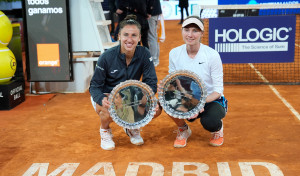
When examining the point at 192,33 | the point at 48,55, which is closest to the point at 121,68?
the point at 192,33

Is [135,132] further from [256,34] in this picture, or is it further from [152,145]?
[256,34]

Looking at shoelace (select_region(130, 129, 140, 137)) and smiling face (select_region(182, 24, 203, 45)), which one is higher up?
smiling face (select_region(182, 24, 203, 45))

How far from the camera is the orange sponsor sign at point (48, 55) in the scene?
554 cm

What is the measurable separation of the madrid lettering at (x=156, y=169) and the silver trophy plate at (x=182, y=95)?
0.45 meters

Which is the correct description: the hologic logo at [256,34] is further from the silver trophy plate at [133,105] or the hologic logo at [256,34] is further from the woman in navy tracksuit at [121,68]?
the silver trophy plate at [133,105]

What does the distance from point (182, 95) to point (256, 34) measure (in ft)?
10.3

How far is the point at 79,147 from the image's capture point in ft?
12.1

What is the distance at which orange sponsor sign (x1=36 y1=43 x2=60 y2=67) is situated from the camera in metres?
5.54

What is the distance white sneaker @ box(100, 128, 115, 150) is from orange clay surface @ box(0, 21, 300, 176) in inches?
2.3

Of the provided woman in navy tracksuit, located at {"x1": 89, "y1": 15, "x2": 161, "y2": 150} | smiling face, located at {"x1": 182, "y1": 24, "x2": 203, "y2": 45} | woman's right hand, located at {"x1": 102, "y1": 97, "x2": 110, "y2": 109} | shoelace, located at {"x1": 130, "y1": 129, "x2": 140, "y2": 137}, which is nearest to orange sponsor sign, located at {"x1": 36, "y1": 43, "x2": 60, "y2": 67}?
woman in navy tracksuit, located at {"x1": 89, "y1": 15, "x2": 161, "y2": 150}

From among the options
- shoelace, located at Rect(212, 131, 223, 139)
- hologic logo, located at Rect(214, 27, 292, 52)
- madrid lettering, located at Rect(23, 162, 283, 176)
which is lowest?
madrid lettering, located at Rect(23, 162, 283, 176)

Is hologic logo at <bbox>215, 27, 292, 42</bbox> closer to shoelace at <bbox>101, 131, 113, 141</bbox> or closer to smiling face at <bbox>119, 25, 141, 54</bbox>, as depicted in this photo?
smiling face at <bbox>119, 25, 141, 54</bbox>

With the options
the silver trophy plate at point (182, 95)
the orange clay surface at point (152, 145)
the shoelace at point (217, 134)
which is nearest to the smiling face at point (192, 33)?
the silver trophy plate at point (182, 95)

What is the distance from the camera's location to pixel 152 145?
12.2 feet
